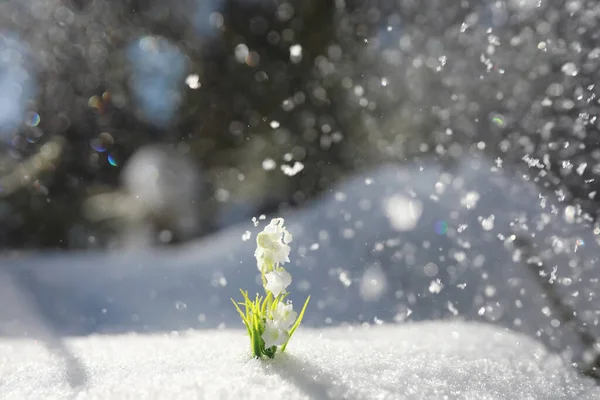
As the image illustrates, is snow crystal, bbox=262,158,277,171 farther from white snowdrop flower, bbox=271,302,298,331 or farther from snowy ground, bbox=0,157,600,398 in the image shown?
white snowdrop flower, bbox=271,302,298,331

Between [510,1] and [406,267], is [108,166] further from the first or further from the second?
[510,1]

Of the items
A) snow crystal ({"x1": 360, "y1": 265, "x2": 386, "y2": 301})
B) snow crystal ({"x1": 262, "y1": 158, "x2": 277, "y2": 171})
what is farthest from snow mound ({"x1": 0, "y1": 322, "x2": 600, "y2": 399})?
snow crystal ({"x1": 262, "y1": 158, "x2": 277, "y2": 171})

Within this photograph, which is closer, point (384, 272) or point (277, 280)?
point (277, 280)

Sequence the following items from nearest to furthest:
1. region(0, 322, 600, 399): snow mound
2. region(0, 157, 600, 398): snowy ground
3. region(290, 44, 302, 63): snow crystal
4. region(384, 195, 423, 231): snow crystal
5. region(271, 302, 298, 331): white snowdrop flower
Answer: region(0, 322, 600, 399): snow mound
region(271, 302, 298, 331): white snowdrop flower
region(0, 157, 600, 398): snowy ground
region(384, 195, 423, 231): snow crystal
region(290, 44, 302, 63): snow crystal

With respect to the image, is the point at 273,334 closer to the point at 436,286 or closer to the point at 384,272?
the point at 436,286

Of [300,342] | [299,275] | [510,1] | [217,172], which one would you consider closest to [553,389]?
[300,342]

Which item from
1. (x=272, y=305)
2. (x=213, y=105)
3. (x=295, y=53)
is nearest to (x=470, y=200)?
(x=272, y=305)
